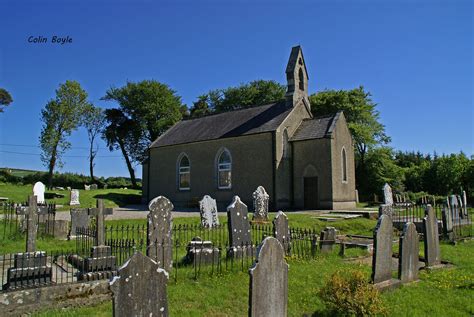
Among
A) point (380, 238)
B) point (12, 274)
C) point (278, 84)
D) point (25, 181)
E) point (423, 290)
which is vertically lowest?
point (423, 290)

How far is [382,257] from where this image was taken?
28.8ft

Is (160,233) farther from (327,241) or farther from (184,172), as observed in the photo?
(184,172)

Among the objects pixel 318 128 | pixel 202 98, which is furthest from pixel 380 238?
pixel 202 98

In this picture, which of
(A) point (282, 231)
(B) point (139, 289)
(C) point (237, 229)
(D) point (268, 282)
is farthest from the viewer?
(A) point (282, 231)

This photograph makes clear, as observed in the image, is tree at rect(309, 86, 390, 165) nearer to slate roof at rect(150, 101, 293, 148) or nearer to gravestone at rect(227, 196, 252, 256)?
slate roof at rect(150, 101, 293, 148)

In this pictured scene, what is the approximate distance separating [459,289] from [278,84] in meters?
48.5

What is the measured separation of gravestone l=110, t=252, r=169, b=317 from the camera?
4629 millimetres

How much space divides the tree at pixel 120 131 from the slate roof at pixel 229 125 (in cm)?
1755

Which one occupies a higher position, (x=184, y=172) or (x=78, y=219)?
(x=184, y=172)

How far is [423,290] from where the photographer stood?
28.6 ft

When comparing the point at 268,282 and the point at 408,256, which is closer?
the point at 268,282

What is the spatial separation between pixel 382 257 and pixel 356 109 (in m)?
41.3

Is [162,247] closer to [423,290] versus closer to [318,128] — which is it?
[423,290]

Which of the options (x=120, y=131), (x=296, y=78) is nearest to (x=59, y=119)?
(x=120, y=131)
